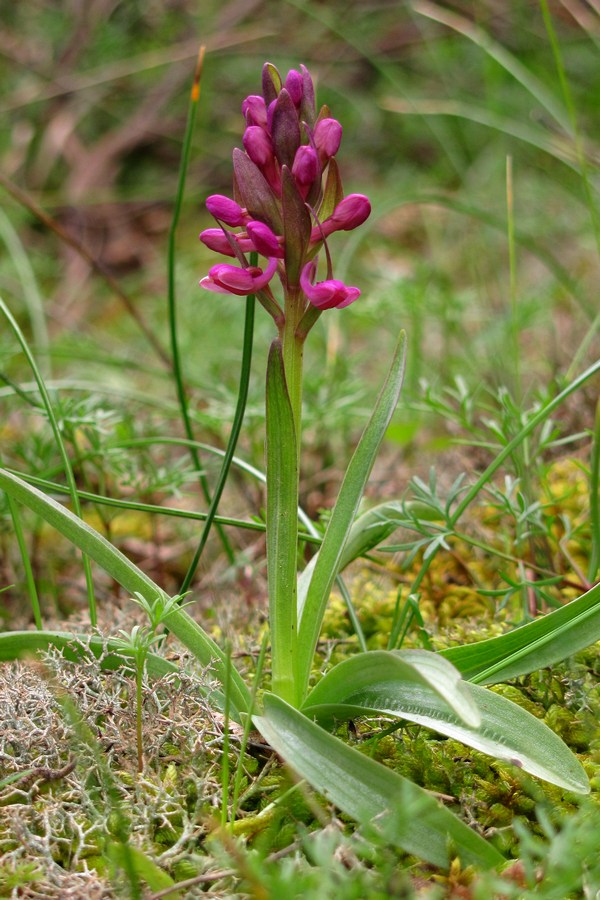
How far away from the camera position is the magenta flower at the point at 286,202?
123 centimetres

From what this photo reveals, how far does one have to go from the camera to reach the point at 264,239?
1220 millimetres

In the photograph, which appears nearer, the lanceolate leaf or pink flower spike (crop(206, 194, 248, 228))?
the lanceolate leaf

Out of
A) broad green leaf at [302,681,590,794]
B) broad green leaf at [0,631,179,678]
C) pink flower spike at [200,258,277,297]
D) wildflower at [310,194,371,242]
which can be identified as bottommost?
broad green leaf at [302,681,590,794]

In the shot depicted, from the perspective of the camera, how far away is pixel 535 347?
3.31m

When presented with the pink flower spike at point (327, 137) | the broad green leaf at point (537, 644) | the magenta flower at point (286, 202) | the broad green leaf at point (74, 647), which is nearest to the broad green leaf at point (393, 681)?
the broad green leaf at point (537, 644)

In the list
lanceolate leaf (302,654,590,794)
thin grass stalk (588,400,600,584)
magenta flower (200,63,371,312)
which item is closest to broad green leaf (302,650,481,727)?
lanceolate leaf (302,654,590,794)

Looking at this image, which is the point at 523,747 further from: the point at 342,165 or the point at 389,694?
the point at 342,165

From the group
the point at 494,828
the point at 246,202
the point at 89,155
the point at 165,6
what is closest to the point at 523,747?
the point at 494,828

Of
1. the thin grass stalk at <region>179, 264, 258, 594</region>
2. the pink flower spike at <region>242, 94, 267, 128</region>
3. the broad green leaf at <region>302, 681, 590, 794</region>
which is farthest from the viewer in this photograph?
the thin grass stalk at <region>179, 264, 258, 594</region>

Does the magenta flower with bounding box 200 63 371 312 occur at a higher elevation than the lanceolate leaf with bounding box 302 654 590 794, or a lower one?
higher

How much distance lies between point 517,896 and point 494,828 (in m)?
0.17

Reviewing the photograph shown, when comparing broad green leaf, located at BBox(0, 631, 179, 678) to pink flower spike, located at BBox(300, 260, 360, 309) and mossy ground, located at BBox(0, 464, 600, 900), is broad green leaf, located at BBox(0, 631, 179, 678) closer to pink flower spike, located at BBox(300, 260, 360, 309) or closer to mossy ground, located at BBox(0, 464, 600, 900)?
mossy ground, located at BBox(0, 464, 600, 900)

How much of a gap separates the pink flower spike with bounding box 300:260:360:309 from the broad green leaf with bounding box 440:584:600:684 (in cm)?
55

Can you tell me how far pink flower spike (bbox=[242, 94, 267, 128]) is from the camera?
1297 mm
